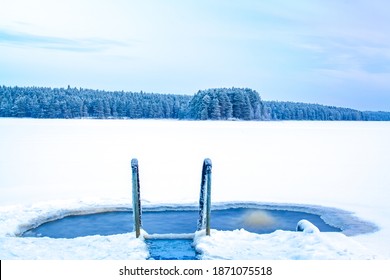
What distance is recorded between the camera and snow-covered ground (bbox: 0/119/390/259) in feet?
20.1

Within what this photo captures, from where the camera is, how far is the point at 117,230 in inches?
298

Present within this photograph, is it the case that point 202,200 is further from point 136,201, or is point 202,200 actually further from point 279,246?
point 279,246

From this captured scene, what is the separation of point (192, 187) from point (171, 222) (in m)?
3.25

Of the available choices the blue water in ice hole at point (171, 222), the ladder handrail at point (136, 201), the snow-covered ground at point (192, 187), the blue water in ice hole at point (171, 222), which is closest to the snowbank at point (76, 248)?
the snow-covered ground at point (192, 187)

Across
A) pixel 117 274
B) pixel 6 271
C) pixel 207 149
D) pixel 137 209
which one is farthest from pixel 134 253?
pixel 207 149

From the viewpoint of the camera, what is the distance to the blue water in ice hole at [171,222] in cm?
754

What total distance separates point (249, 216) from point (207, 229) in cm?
200

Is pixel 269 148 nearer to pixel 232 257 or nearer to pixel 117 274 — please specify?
pixel 232 257

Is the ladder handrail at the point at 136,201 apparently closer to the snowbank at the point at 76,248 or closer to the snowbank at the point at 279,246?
the snowbank at the point at 76,248

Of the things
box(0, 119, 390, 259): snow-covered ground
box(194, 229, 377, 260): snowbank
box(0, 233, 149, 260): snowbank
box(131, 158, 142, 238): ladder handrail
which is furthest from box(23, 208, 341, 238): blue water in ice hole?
box(194, 229, 377, 260): snowbank

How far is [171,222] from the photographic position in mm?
8070

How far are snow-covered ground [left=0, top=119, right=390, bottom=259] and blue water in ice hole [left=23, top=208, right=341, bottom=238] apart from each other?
0.39 meters

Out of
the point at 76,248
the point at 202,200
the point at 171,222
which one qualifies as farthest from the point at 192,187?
the point at 76,248

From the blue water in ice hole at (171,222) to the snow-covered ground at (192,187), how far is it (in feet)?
1.27
